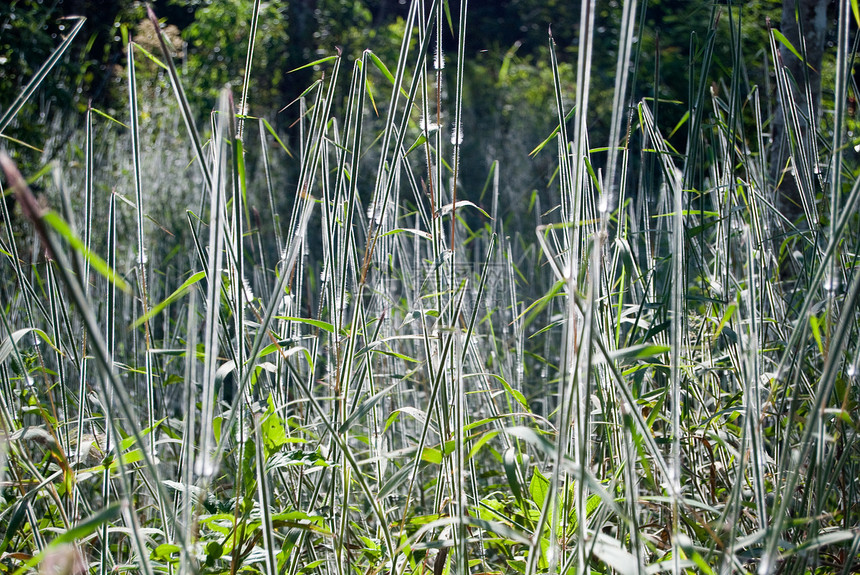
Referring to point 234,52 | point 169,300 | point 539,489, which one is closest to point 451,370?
point 539,489

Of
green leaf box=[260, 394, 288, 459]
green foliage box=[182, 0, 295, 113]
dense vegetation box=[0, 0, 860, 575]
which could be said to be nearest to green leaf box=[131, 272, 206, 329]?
dense vegetation box=[0, 0, 860, 575]

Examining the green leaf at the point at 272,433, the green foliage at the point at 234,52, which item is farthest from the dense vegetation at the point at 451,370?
the green foliage at the point at 234,52

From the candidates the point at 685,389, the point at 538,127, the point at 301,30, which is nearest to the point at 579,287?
the point at 685,389

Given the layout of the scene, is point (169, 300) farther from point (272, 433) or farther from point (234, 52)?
point (234, 52)

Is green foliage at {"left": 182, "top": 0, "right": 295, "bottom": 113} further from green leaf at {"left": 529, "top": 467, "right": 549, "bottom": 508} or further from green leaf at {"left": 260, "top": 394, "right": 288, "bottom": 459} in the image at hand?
green leaf at {"left": 529, "top": 467, "right": 549, "bottom": 508}

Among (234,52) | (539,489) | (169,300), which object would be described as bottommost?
(539,489)

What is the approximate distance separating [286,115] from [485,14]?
110 inches

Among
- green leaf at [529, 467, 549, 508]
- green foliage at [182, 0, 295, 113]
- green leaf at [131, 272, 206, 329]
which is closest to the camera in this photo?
green leaf at [131, 272, 206, 329]

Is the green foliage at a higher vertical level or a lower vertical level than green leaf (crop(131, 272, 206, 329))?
higher

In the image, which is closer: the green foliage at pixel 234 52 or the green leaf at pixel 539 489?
the green leaf at pixel 539 489

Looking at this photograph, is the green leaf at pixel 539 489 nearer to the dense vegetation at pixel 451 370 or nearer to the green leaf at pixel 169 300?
the dense vegetation at pixel 451 370

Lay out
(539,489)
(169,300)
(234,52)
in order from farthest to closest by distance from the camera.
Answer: (234,52)
(539,489)
(169,300)

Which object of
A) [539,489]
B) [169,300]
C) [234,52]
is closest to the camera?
[169,300]

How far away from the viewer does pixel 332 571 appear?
0.79 m
